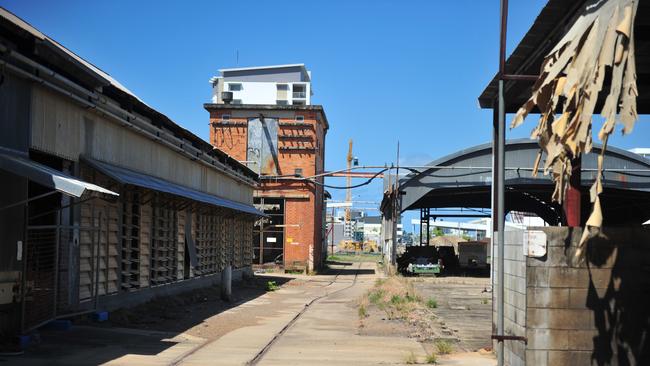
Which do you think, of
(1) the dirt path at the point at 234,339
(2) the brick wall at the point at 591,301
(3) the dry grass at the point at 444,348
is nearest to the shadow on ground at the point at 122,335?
(1) the dirt path at the point at 234,339

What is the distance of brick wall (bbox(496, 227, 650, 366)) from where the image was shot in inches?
312

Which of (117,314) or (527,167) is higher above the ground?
(527,167)

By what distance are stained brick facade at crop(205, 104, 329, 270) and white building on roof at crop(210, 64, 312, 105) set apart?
49726 millimetres

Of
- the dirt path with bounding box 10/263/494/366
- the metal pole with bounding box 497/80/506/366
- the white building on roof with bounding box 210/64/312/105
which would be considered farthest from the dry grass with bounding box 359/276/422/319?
the white building on roof with bounding box 210/64/312/105

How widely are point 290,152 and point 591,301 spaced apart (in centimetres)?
3470

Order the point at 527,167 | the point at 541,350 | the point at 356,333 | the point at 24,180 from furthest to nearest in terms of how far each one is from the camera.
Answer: the point at 527,167
the point at 356,333
the point at 24,180
the point at 541,350

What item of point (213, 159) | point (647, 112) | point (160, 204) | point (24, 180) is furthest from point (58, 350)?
point (213, 159)

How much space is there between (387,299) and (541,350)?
14064mm

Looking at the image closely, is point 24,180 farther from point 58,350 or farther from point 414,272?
point 414,272

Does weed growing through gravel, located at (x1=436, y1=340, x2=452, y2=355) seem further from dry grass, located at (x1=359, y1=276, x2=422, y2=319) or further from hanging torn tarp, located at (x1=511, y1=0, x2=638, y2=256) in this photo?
dry grass, located at (x1=359, y1=276, x2=422, y2=319)

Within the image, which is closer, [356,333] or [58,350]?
[58,350]

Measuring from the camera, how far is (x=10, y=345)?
1012 cm

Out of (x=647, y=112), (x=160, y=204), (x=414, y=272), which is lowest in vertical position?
(x=414, y=272)

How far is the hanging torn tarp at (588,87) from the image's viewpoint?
20.5 feet
